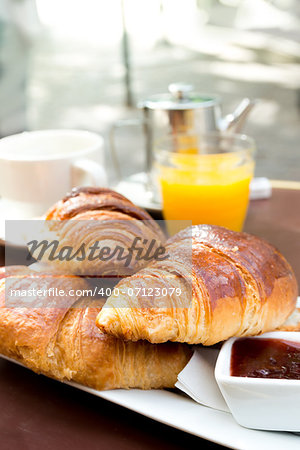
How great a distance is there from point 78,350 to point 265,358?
0.82 ft

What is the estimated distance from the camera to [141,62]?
5789mm

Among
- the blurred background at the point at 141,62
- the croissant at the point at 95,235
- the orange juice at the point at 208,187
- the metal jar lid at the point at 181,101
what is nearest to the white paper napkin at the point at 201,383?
the croissant at the point at 95,235

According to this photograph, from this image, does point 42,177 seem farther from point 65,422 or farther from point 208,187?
point 65,422

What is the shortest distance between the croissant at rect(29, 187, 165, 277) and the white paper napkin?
190 millimetres

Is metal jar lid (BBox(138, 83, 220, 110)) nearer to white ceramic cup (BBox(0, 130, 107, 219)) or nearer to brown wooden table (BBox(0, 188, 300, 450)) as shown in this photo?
white ceramic cup (BBox(0, 130, 107, 219))

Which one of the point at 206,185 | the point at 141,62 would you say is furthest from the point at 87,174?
the point at 141,62

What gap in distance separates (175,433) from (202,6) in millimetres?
6459

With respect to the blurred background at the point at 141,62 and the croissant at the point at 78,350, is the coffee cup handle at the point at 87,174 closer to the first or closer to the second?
the croissant at the point at 78,350

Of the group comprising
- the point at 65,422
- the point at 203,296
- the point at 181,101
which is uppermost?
the point at 181,101

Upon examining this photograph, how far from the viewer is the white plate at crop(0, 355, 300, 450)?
631 mm

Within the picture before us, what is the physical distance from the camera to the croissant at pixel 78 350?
729mm

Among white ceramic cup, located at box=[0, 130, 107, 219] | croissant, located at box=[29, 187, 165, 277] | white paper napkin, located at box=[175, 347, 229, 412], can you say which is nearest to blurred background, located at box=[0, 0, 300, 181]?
white ceramic cup, located at box=[0, 130, 107, 219]

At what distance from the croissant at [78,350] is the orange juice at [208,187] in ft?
1.64

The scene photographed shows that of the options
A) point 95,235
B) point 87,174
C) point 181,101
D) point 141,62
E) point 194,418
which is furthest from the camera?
point 141,62
